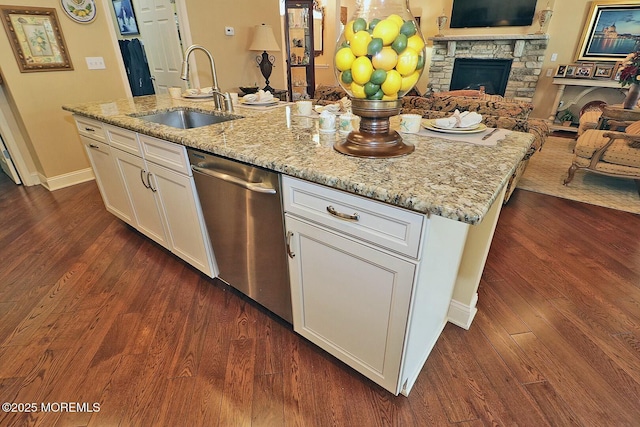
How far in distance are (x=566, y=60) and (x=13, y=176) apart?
7592 millimetres

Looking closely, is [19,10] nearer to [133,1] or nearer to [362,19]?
[133,1]

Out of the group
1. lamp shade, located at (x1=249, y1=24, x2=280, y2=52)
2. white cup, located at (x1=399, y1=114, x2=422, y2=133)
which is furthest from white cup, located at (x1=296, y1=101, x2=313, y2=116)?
lamp shade, located at (x1=249, y1=24, x2=280, y2=52)

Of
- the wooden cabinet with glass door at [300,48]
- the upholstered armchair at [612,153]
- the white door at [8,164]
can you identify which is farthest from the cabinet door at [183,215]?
the wooden cabinet with glass door at [300,48]

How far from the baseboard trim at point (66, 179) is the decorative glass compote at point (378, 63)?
345 cm

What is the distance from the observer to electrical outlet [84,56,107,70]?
10.3ft

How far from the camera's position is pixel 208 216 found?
5.12ft

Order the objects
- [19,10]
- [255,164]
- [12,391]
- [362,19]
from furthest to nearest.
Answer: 1. [19,10]
2. [12,391]
3. [255,164]
4. [362,19]

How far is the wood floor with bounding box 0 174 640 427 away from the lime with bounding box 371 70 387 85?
1145 millimetres

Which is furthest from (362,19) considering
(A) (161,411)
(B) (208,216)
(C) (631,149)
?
(C) (631,149)

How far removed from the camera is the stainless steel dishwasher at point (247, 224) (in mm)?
1221

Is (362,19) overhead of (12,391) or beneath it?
overhead

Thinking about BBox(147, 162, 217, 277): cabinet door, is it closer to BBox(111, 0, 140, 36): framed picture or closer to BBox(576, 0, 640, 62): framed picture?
BBox(111, 0, 140, 36): framed picture

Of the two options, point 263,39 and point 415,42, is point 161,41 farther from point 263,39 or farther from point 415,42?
point 415,42

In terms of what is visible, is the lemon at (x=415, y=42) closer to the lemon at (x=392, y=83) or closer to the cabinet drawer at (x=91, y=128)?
the lemon at (x=392, y=83)
